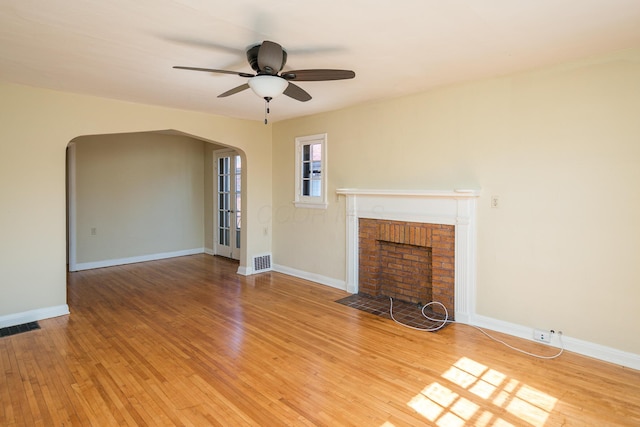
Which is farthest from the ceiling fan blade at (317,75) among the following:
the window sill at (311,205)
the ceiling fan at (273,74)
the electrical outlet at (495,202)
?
the window sill at (311,205)

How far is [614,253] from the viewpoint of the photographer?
9.62 ft

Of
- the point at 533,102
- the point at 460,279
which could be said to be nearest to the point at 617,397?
the point at 460,279

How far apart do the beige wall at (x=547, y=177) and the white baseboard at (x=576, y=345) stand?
52 mm

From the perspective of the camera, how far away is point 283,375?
9.12ft

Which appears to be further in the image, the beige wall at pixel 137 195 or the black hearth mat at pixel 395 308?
the beige wall at pixel 137 195

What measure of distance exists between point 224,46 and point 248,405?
2610 millimetres

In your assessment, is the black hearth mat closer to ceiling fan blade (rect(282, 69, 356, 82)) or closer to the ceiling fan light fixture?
ceiling fan blade (rect(282, 69, 356, 82))

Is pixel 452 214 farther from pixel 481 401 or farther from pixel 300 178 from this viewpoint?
pixel 300 178

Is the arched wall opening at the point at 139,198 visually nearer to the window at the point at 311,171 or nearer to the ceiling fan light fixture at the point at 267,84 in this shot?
the window at the point at 311,171

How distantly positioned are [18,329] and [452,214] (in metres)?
4.71

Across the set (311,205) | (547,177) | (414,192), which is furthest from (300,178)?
(547,177)

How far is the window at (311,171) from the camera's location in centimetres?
529

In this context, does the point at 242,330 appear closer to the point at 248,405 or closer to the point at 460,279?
the point at 248,405

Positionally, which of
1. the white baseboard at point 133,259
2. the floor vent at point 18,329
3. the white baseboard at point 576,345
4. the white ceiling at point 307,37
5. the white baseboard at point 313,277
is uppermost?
the white ceiling at point 307,37
